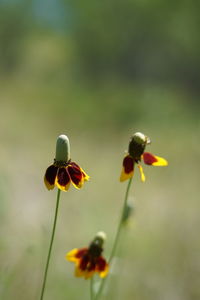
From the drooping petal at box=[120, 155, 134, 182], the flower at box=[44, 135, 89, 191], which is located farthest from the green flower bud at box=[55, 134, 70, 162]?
the drooping petal at box=[120, 155, 134, 182]

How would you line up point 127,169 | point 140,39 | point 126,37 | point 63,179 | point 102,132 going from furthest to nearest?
point 126,37 → point 140,39 → point 102,132 → point 127,169 → point 63,179

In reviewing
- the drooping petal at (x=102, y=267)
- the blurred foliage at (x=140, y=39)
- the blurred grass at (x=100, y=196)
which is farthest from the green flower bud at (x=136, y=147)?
the blurred foliage at (x=140, y=39)

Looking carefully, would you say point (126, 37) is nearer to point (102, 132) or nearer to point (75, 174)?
point (102, 132)

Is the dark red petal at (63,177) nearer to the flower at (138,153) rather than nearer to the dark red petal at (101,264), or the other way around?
the flower at (138,153)

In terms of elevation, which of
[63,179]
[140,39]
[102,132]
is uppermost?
[140,39]

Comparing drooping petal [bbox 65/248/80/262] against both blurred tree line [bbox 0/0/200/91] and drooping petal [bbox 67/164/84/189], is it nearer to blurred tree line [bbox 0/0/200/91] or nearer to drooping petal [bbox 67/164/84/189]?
drooping petal [bbox 67/164/84/189]

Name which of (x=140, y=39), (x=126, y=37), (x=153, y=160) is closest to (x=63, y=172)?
(x=153, y=160)
